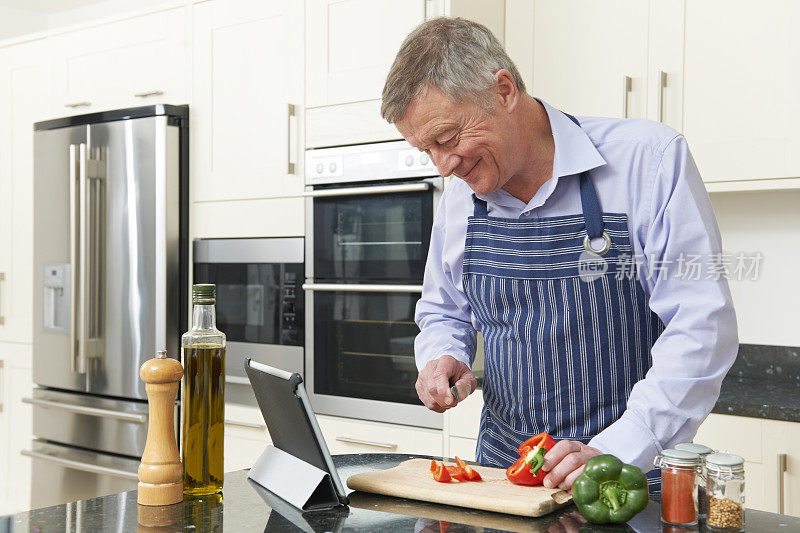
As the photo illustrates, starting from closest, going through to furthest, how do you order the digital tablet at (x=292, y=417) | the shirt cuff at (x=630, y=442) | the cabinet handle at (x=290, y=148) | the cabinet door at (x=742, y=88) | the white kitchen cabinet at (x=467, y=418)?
1. the digital tablet at (x=292, y=417)
2. the shirt cuff at (x=630, y=442)
3. the cabinet door at (x=742, y=88)
4. the white kitchen cabinet at (x=467, y=418)
5. the cabinet handle at (x=290, y=148)

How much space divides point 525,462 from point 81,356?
8.72 feet

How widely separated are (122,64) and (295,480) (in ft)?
8.81

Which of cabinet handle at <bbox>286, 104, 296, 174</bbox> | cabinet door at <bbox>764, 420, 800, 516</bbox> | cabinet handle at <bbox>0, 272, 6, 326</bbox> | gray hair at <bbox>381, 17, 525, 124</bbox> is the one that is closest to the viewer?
gray hair at <bbox>381, 17, 525, 124</bbox>

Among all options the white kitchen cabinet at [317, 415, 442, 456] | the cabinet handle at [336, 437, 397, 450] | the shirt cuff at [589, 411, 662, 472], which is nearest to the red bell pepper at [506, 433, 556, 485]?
the shirt cuff at [589, 411, 662, 472]

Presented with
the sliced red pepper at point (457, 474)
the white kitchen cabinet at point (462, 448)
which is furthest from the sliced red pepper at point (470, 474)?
the white kitchen cabinet at point (462, 448)

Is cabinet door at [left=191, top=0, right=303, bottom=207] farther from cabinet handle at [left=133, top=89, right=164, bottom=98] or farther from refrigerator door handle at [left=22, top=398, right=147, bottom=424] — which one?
refrigerator door handle at [left=22, top=398, right=147, bottom=424]

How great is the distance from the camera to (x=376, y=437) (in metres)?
2.70

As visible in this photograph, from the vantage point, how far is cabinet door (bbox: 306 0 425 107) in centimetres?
264

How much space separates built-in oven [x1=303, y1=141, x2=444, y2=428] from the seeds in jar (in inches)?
A: 63.2

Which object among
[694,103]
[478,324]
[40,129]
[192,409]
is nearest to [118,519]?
[192,409]

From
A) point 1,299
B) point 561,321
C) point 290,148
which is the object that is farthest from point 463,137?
point 1,299

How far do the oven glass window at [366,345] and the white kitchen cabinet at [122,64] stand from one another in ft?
3.61

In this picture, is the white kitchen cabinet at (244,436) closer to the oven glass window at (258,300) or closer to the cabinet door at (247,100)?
the oven glass window at (258,300)

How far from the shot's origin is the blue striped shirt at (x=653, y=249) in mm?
1257
